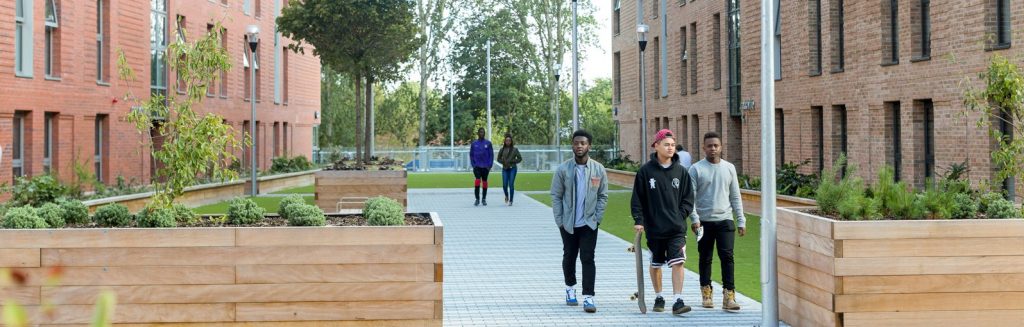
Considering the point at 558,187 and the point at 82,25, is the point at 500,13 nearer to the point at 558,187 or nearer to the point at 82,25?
the point at 82,25

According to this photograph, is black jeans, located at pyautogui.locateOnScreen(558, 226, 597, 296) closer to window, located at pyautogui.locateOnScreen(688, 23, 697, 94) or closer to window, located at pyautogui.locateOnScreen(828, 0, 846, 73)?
window, located at pyautogui.locateOnScreen(828, 0, 846, 73)

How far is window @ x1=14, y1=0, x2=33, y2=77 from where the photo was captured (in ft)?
79.1

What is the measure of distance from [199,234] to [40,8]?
18509 mm

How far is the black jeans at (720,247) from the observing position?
32.7 ft

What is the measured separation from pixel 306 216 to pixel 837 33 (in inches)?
762

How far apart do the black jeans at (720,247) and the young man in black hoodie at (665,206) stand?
31 cm

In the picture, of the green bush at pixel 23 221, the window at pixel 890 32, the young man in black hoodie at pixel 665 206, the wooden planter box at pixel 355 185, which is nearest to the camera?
the green bush at pixel 23 221

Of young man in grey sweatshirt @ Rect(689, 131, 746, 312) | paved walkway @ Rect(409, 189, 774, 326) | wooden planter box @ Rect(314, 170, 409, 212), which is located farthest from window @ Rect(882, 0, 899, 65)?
young man in grey sweatshirt @ Rect(689, 131, 746, 312)

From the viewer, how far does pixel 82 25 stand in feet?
88.4

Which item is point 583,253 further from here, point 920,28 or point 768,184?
point 920,28

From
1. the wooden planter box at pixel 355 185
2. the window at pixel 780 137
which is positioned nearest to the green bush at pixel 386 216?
the wooden planter box at pixel 355 185

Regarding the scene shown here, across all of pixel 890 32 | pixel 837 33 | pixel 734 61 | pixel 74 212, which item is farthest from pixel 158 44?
pixel 74 212

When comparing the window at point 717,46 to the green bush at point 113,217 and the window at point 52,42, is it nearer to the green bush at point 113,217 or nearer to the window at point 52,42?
the window at point 52,42

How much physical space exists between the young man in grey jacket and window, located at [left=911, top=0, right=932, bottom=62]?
13.1 meters
